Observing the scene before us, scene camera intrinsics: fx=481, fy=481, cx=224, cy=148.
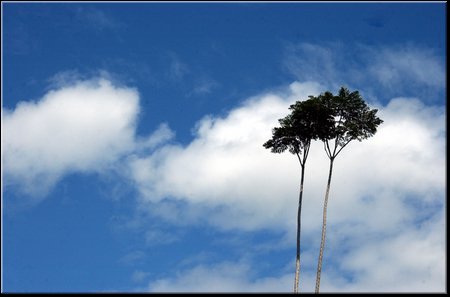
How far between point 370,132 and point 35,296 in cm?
3123

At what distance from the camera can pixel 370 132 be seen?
3509cm

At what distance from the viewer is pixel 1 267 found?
2017cm

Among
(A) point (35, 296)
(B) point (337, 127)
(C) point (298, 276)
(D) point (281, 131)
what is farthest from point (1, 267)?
(B) point (337, 127)

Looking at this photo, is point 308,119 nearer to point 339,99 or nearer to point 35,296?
point 339,99

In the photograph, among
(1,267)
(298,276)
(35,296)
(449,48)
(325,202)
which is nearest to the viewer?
(35,296)

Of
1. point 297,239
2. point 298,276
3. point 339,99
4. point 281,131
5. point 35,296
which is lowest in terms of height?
point 35,296

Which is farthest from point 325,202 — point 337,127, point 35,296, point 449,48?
point 35,296

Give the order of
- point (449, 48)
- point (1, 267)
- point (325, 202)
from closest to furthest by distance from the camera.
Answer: point (449, 48) → point (1, 267) → point (325, 202)

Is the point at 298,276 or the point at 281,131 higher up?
the point at 281,131

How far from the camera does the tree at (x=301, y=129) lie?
3381 cm

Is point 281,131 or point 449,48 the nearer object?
A: point 449,48

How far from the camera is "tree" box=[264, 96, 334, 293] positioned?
111 ft

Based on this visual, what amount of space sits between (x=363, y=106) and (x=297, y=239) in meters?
10.8

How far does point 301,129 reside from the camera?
3484 cm
